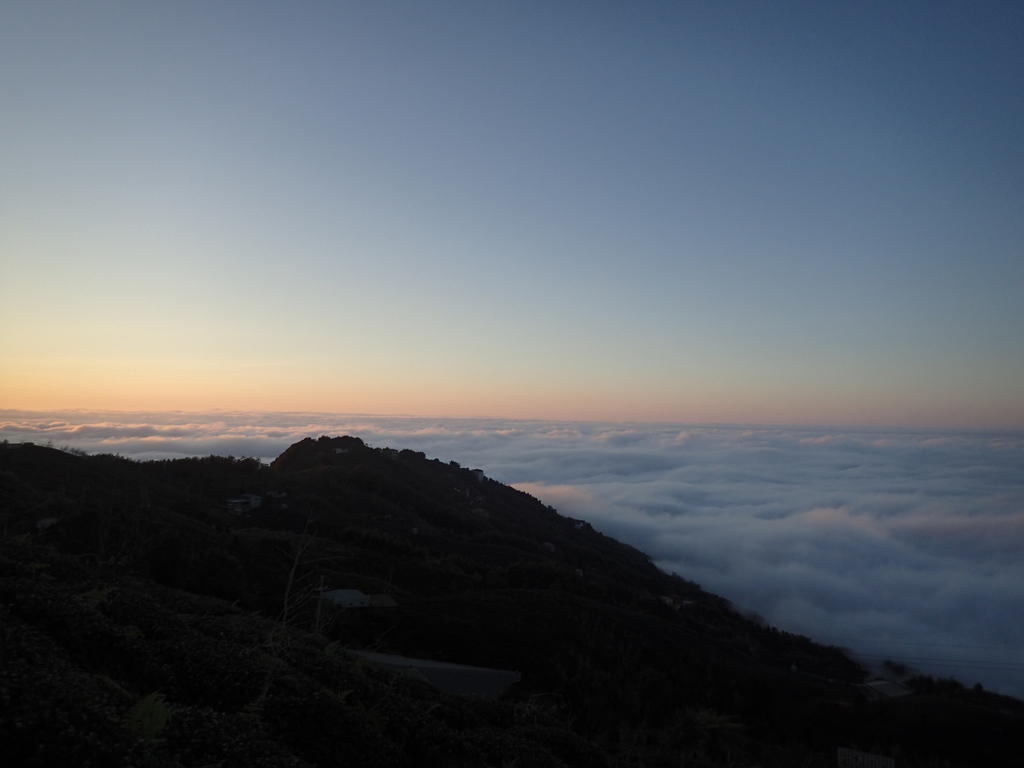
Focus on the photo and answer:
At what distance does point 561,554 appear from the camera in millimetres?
56312

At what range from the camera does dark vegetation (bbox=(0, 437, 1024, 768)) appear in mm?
6012

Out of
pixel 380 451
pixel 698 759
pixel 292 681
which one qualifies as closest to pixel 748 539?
pixel 380 451

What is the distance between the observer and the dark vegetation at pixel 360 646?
6012 mm

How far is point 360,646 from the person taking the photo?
20875mm

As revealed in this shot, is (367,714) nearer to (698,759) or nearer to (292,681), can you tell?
(292,681)

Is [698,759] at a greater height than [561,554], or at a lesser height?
greater

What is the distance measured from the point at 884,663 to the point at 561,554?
86.4 ft

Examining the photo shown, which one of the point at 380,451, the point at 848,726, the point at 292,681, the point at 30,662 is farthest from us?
the point at 380,451

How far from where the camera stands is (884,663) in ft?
127

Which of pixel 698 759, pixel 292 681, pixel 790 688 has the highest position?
pixel 292 681

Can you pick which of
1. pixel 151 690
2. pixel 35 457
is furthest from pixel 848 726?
pixel 35 457

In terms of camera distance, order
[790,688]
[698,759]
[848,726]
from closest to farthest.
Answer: [698,759]
[848,726]
[790,688]

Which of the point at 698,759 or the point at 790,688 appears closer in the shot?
the point at 698,759

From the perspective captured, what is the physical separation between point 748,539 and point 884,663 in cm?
4295
